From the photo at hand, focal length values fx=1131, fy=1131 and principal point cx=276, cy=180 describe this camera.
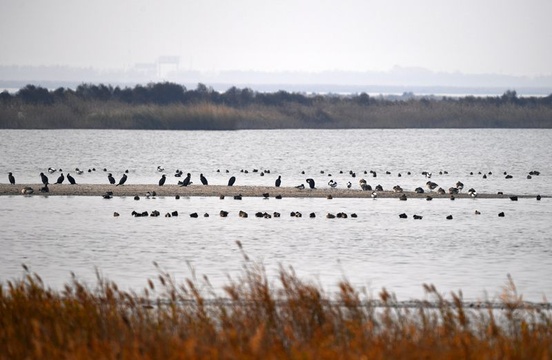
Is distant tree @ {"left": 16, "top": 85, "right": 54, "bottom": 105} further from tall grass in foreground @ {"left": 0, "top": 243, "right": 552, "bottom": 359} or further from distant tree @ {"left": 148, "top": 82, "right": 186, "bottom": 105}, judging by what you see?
tall grass in foreground @ {"left": 0, "top": 243, "right": 552, "bottom": 359}

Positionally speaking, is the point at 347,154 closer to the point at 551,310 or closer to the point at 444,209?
the point at 444,209

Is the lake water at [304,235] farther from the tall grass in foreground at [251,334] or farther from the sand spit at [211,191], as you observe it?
the tall grass in foreground at [251,334]

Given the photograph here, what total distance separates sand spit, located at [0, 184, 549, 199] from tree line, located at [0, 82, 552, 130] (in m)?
51.9

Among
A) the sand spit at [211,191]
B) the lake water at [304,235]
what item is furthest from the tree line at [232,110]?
the sand spit at [211,191]

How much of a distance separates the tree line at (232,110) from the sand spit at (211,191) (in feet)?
170

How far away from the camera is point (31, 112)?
9681cm

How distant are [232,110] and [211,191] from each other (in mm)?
60847

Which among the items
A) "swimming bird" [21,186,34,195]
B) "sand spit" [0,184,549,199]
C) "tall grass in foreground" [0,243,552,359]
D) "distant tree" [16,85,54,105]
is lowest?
"sand spit" [0,184,549,199]

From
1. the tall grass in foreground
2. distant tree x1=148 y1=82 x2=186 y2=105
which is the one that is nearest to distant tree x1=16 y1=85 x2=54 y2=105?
distant tree x1=148 y1=82 x2=186 y2=105

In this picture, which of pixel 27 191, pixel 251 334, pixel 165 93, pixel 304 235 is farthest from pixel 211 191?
pixel 165 93

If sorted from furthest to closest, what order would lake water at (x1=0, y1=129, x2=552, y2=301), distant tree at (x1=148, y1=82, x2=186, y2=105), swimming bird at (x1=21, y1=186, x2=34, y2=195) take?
distant tree at (x1=148, y1=82, x2=186, y2=105), swimming bird at (x1=21, y1=186, x2=34, y2=195), lake water at (x1=0, y1=129, x2=552, y2=301)

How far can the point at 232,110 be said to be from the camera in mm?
100500

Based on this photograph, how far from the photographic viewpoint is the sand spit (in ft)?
128

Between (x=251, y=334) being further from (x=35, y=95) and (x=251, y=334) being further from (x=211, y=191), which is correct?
(x=35, y=95)
